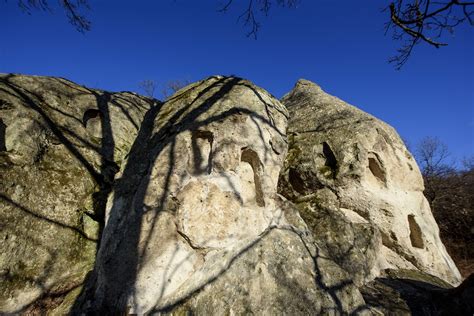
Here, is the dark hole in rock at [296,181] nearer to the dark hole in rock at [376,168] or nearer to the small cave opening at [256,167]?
the dark hole in rock at [376,168]

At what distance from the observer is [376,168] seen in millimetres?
6312

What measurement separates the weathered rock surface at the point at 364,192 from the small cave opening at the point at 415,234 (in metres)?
0.01

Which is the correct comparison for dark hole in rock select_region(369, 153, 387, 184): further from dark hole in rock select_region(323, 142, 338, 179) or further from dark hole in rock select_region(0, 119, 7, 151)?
dark hole in rock select_region(0, 119, 7, 151)

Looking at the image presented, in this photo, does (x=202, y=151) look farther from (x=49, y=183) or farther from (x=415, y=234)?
(x=415, y=234)

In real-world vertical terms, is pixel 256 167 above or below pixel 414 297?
above

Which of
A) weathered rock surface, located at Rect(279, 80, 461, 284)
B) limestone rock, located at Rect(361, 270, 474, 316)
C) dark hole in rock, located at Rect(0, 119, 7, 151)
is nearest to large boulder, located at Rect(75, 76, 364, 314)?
limestone rock, located at Rect(361, 270, 474, 316)

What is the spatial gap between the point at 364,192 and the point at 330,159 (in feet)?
3.02

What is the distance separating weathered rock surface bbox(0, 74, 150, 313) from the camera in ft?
14.1

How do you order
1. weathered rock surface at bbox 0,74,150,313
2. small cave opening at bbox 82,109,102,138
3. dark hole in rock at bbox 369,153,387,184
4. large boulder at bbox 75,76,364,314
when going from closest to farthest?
large boulder at bbox 75,76,364,314, weathered rock surface at bbox 0,74,150,313, dark hole in rock at bbox 369,153,387,184, small cave opening at bbox 82,109,102,138

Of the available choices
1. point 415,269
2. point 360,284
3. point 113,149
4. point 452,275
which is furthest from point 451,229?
point 113,149

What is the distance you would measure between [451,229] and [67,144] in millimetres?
14385

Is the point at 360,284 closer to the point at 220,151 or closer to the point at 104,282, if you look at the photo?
the point at 220,151

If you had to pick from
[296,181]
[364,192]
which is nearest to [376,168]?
[364,192]

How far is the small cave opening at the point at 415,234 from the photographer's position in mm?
6151
